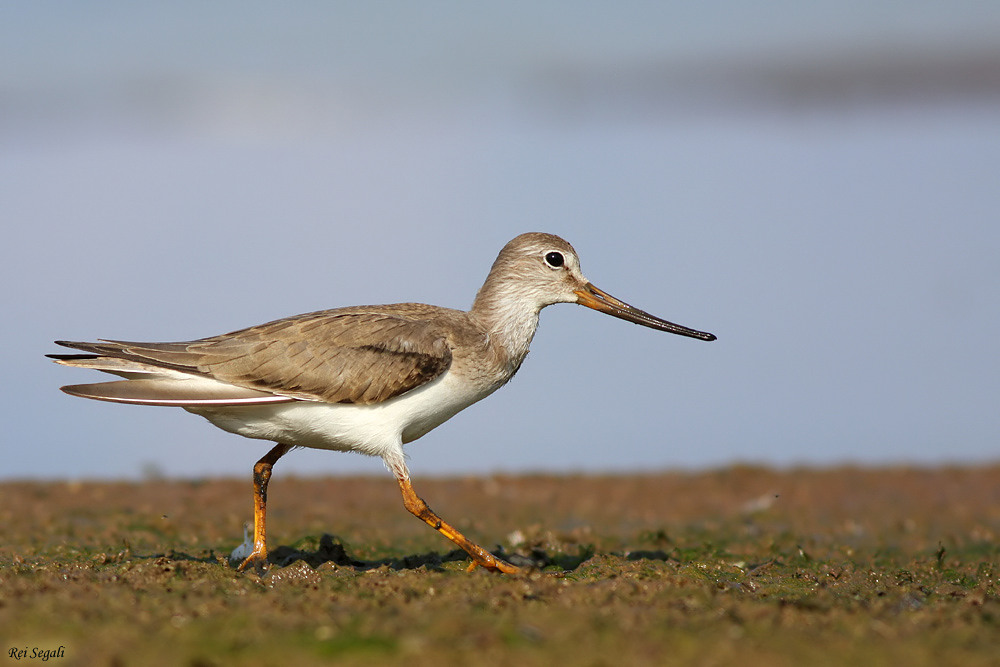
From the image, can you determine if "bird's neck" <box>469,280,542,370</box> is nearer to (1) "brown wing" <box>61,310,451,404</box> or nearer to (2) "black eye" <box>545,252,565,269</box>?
(2) "black eye" <box>545,252,565,269</box>

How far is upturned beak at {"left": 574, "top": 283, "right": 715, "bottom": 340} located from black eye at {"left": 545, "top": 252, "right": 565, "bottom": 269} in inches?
11.2

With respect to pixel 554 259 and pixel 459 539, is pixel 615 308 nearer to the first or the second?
pixel 554 259

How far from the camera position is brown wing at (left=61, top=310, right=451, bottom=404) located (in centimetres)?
757

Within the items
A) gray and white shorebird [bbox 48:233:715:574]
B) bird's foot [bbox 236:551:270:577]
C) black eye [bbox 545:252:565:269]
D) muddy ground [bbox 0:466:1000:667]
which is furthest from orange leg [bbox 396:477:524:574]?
black eye [bbox 545:252:565:269]

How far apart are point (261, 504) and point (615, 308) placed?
10.9ft

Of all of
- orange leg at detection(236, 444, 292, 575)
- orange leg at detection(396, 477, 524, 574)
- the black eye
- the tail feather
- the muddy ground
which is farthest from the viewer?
the black eye

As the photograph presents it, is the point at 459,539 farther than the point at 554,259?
No

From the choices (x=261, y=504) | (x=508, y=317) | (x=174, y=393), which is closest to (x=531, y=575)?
(x=508, y=317)

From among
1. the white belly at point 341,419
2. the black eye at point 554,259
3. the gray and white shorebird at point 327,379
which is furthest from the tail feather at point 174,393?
the black eye at point 554,259

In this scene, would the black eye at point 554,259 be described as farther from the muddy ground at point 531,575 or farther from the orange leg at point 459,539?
the muddy ground at point 531,575

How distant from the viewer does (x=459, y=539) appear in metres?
7.61

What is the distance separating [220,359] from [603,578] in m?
3.20

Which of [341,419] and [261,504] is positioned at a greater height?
[341,419]

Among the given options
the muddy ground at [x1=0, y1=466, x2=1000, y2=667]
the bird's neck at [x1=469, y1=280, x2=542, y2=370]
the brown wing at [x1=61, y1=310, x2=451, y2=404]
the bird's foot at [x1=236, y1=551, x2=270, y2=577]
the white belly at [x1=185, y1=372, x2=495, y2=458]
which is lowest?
the bird's foot at [x1=236, y1=551, x2=270, y2=577]
